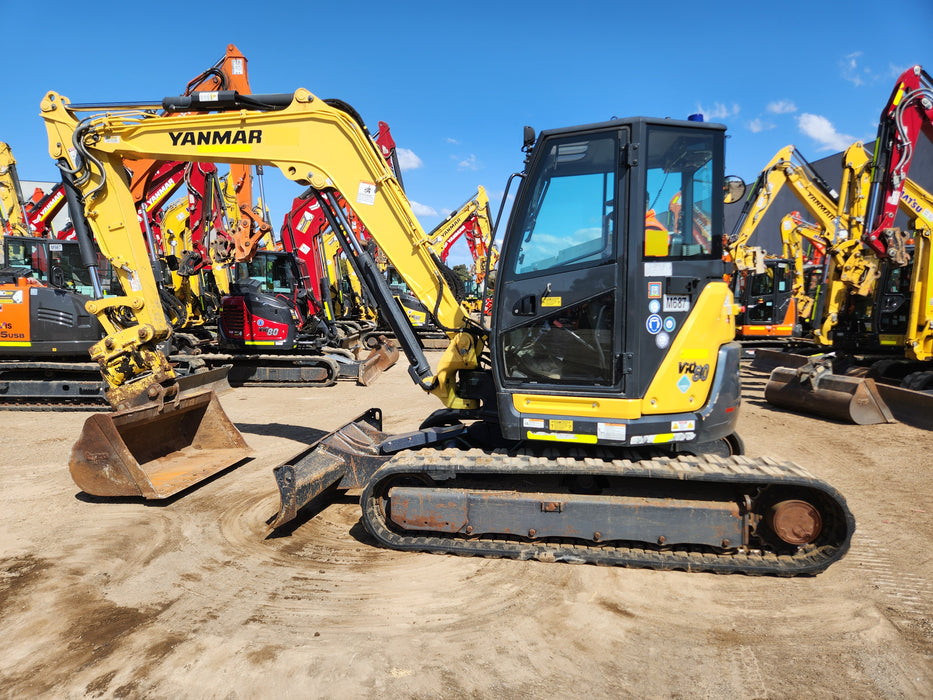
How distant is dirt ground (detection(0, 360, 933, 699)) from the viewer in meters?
2.68

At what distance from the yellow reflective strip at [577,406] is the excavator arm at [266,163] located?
31.7 inches

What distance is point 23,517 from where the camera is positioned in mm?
A: 4598

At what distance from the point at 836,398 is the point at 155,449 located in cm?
880

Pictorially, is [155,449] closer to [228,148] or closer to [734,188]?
[228,148]

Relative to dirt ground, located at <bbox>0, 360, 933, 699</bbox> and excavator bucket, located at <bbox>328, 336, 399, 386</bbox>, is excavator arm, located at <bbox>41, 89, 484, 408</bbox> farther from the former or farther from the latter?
excavator bucket, located at <bbox>328, 336, 399, 386</bbox>

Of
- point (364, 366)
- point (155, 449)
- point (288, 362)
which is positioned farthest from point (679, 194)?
point (288, 362)

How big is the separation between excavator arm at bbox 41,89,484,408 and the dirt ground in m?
1.57

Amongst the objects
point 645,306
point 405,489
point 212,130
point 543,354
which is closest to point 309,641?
point 405,489

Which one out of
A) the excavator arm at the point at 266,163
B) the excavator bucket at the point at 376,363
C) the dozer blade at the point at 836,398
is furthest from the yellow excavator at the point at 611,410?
the excavator bucket at the point at 376,363

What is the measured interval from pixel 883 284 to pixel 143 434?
1185cm

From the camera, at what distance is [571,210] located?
3852 millimetres

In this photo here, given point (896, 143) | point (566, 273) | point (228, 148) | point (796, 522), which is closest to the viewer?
point (796, 522)

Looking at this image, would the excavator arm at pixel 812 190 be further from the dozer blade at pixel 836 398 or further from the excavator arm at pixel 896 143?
the dozer blade at pixel 836 398

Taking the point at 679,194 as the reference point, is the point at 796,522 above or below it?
below
